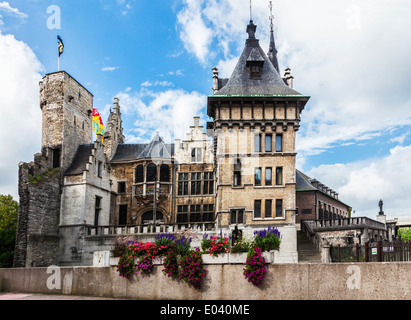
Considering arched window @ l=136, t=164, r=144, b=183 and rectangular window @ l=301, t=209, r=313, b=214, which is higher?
arched window @ l=136, t=164, r=144, b=183

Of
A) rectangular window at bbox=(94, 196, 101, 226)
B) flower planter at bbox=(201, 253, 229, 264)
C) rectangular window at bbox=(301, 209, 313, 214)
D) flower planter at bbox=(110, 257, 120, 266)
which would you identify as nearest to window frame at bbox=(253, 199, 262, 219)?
rectangular window at bbox=(301, 209, 313, 214)

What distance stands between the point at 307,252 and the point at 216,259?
23440 millimetres

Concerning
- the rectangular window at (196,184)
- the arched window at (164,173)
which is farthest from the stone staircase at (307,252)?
the arched window at (164,173)

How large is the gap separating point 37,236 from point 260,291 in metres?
29.8

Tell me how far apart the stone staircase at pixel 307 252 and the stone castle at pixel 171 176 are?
773 millimetres

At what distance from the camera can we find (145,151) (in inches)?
1837

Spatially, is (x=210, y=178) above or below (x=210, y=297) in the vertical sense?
above

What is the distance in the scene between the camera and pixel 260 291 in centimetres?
Result: 1135

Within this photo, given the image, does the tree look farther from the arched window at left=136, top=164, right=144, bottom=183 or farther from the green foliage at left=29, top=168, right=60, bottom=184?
the arched window at left=136, top=164, right=144, bottom=183

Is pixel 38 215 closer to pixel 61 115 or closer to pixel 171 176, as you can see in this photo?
pixel 61 115

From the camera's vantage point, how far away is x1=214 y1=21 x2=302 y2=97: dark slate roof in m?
37.8

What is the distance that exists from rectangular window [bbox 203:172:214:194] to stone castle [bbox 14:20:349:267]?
10cm
